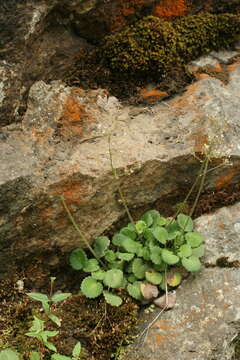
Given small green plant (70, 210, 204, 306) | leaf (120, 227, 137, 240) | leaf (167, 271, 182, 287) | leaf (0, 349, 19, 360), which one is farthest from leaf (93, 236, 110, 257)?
leaf (0, 349, 19, 360)

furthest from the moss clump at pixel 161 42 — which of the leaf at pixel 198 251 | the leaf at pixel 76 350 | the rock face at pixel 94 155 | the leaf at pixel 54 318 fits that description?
the leaf at pixel 76 350

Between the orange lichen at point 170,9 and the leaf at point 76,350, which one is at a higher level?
the orange lichen at point 170,9

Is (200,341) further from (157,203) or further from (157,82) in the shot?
(157,82)

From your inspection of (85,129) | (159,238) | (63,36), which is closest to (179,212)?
(159,238)

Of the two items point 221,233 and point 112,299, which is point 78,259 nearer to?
point 112,299

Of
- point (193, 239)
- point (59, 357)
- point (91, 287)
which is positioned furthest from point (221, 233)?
point (59, 357)

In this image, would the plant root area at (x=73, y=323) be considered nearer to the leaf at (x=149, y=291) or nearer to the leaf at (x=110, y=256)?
the leaf at (x=149, y=291)
